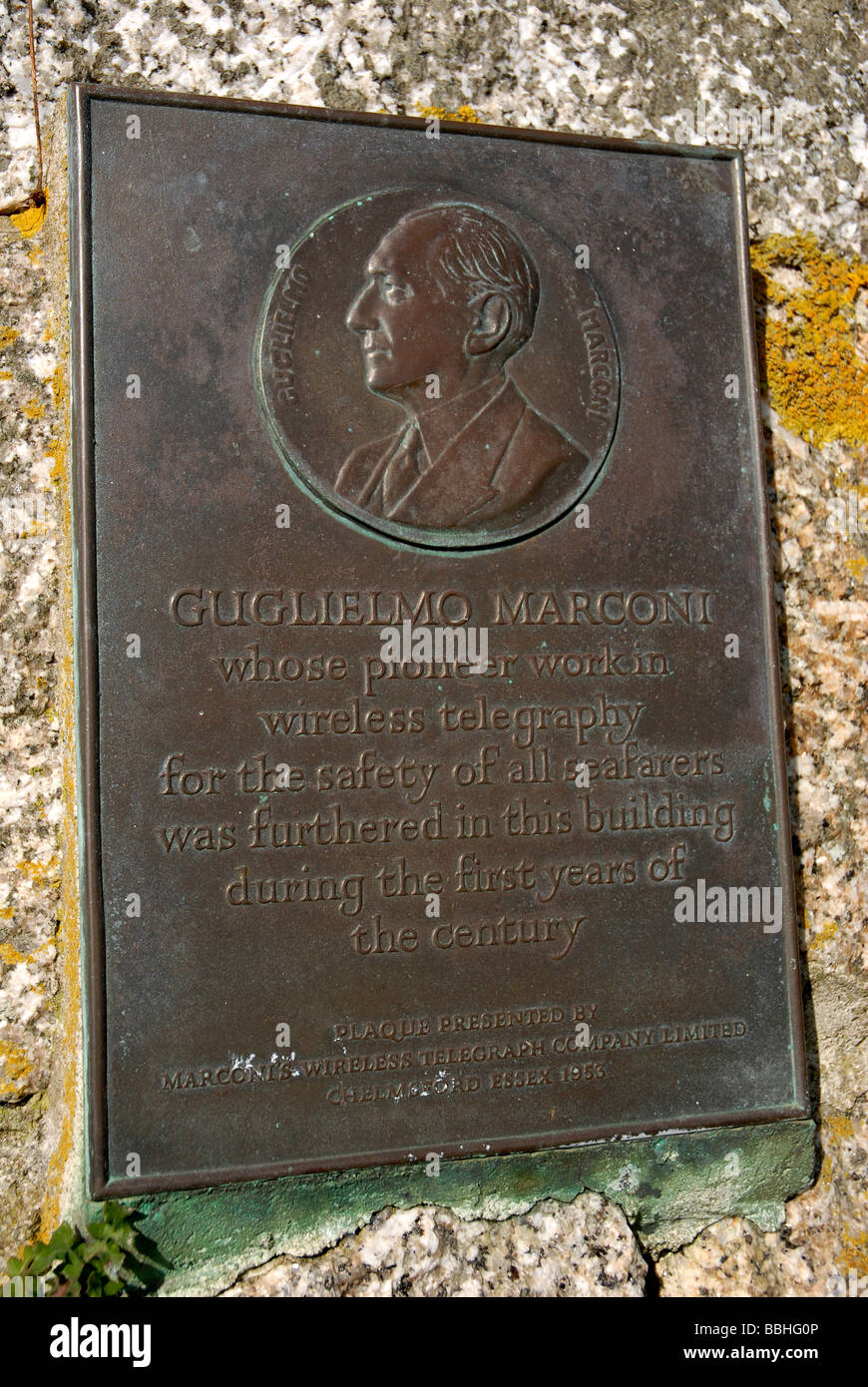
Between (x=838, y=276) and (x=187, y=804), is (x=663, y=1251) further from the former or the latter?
(x=838, y=276)

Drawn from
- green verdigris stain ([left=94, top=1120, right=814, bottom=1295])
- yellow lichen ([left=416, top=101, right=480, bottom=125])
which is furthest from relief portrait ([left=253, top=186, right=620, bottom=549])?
green verdigris stain ([left=94, top=1120, right=814, bottom=1295])

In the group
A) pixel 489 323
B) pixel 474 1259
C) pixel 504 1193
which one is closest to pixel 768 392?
pixel 489 323

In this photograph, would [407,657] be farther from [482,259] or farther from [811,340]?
[811,340]

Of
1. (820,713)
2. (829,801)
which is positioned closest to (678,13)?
(820,713)

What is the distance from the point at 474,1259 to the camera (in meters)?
2.07

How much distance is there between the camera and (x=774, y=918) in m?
2.26

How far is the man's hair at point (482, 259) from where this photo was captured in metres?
2.18

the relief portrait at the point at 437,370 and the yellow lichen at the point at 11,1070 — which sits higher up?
the relief portrait at the point at 437,370

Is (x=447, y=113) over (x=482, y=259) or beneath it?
over

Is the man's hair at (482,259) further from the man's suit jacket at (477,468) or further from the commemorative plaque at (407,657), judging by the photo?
the man's suit jacket at (477,468)

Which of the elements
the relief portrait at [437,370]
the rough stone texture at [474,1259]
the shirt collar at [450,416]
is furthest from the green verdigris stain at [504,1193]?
the shirt collar at [450,416]

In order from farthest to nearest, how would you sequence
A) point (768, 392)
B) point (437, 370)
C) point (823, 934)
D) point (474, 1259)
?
1. point (768, 392)
2. point (823, 934)
3. point (437, 370)
4. point (474, 1259)

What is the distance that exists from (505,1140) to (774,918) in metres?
0.74

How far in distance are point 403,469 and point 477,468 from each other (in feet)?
0.54
